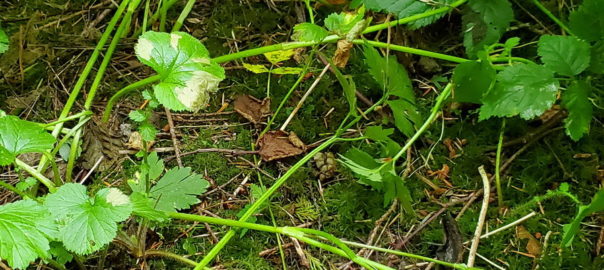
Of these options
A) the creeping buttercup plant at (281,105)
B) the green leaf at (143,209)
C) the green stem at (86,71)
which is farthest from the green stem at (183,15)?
the green leaf at (143,209)

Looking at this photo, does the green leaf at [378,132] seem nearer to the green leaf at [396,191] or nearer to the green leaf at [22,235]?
the green leaf at [396,191]

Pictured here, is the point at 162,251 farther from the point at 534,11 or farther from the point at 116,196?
the point at 534,11

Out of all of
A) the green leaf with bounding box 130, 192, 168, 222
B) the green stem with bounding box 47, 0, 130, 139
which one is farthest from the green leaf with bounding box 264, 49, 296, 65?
the green leaf with bounding box 130, 192, 168, 222

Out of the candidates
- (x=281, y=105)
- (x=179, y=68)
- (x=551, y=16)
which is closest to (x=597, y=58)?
(x=551, y=16)

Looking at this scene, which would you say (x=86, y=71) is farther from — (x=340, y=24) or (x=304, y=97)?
(x=340, y=24)

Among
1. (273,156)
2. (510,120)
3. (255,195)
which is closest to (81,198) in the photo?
(255,195)

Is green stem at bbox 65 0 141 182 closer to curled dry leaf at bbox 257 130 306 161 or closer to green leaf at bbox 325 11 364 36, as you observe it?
curled dry leaf at bbox 257 130 306 161
